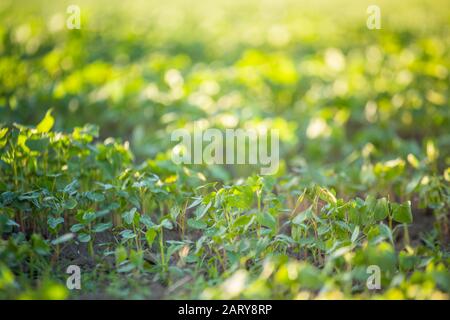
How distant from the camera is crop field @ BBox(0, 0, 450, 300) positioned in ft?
5.78

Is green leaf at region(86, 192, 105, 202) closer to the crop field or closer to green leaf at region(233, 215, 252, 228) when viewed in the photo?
the crop field

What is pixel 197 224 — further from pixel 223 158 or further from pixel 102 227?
pixel 223 158

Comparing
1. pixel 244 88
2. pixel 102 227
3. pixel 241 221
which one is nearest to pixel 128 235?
pixel 102 227

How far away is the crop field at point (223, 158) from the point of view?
69.4 inches

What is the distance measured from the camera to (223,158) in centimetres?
286

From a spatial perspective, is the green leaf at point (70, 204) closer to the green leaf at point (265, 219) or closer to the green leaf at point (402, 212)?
the green leaf at point (265, 219)

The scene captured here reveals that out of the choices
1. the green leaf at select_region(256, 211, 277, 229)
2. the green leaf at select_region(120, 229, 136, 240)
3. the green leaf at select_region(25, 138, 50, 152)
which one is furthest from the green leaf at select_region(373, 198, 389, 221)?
the green leaf at select_region(25, 138, 50, 152)

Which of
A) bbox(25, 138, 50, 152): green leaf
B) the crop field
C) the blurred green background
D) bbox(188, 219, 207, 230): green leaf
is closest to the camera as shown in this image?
the crop field

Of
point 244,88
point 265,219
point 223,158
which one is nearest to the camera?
point 265,219

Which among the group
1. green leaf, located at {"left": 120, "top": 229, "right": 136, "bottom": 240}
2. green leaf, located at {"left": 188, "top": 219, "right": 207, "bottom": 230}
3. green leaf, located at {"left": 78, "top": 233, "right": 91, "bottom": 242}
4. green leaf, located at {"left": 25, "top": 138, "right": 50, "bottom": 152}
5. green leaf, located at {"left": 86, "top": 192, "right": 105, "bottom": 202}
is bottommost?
green leaf, located at {"left": 78, "top": 233, "right": 91, "bottom": 242}

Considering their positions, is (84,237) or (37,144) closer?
(84,237)

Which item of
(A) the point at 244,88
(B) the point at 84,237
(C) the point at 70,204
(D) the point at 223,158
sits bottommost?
(B) the point at 84,237

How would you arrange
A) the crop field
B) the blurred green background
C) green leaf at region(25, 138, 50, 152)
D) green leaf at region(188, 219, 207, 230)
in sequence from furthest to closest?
the blurred green background → green leaf at region(25, 138, 50, 152) → green leaf at region(188, 219, 207, 230) → the crop field

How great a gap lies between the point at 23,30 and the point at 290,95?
1898 millimetres
